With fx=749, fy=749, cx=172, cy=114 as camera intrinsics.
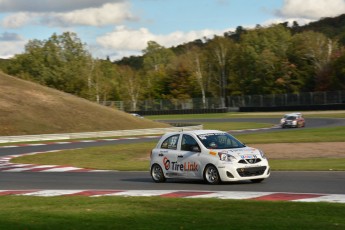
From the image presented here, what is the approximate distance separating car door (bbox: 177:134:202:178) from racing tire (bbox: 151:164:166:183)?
0.94 meters

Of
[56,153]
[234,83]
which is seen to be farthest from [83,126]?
[234,83]

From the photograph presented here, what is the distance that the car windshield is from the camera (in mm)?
19406

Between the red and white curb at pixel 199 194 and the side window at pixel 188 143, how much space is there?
2619 millimetres

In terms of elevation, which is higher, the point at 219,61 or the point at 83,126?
the point at 219,61

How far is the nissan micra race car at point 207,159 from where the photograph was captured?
18.5m

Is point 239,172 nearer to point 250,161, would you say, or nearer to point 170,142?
point 250,161

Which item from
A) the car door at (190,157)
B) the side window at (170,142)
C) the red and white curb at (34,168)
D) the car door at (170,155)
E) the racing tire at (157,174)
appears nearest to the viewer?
the car door at (190,157)

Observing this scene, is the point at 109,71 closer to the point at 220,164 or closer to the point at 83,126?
the point at 83,126

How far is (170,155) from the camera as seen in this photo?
67.1 feet

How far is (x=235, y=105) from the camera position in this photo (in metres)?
113

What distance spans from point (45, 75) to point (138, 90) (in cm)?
2773

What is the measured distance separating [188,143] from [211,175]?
142 centimetres

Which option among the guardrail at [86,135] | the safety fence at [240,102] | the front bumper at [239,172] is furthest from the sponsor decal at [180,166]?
the safety fence at [240,102]

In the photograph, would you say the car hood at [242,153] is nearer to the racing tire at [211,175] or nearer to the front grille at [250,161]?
the front grille at [250,161]
